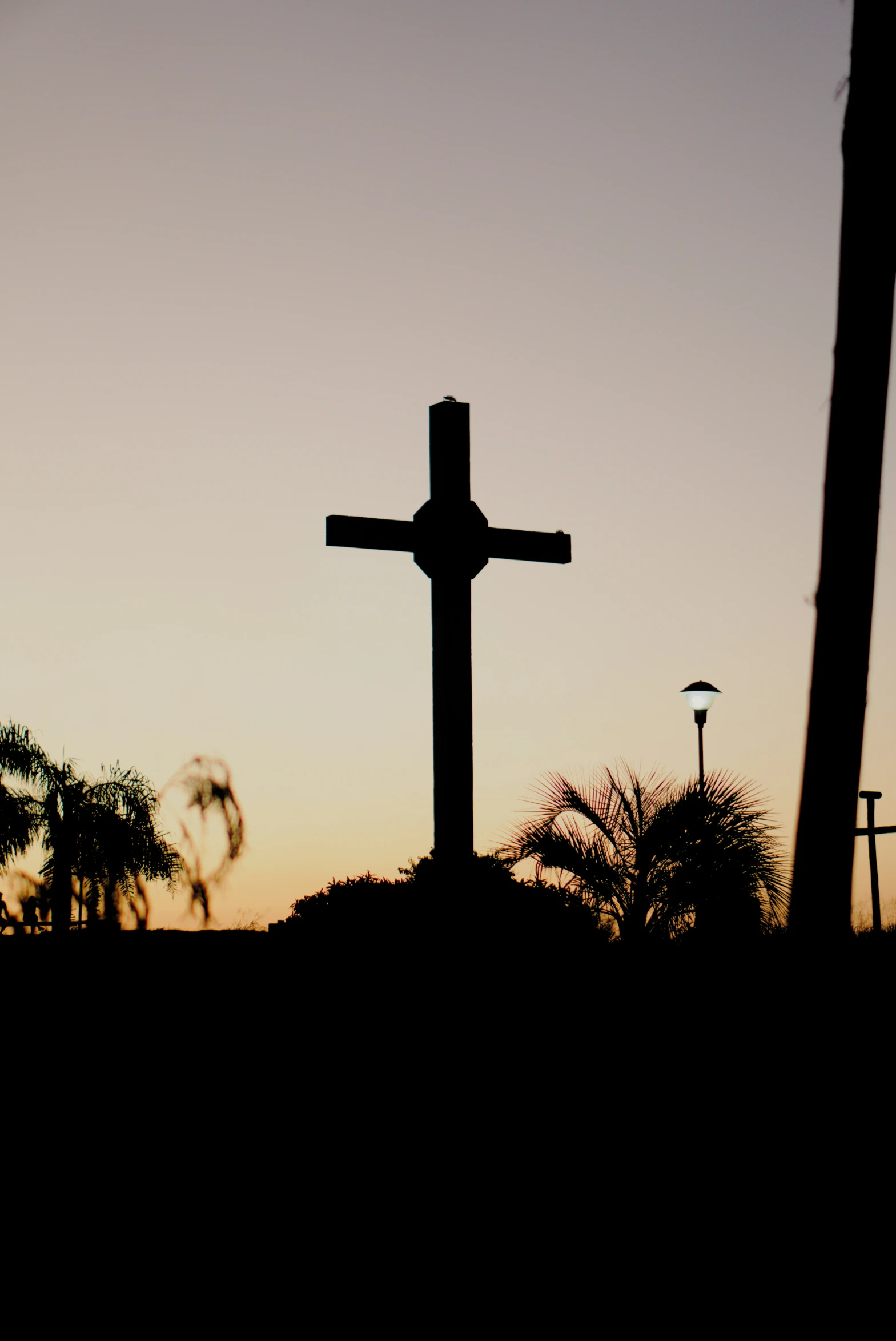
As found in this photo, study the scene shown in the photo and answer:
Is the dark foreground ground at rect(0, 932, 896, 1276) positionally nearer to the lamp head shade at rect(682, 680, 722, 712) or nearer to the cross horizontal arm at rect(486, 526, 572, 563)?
the cross horizontal arm at rect(486, 526, 572, 563)

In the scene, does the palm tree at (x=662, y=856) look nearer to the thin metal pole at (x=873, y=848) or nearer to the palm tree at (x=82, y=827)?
the thin metal pole at (x=873, y=848)

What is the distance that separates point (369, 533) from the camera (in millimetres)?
8188

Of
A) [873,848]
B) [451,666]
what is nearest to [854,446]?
[451,666]

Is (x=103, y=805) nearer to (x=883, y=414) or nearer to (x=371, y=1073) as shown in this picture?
(x=371, y=1073)

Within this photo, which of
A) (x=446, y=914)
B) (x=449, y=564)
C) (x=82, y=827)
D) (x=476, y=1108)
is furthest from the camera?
(x=82, y=827)

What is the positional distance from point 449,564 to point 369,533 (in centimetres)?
61

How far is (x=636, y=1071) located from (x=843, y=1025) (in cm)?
110

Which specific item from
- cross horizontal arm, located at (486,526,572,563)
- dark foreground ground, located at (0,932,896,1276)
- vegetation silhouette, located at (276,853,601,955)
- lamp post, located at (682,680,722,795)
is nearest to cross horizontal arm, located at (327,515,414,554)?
cross horizontal arm, located at (486,526,572,563)

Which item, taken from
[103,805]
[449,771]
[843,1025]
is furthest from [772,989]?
[103,805]

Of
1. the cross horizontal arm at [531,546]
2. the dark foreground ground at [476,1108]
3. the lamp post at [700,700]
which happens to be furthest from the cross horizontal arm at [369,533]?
the lamp post at [700,700]

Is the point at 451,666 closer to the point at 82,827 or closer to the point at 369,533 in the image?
the point at 369,533

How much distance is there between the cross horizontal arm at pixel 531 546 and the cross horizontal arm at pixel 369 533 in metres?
0.66

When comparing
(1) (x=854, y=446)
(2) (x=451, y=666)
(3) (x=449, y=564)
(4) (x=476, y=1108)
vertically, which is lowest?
(4) (x=476, y=1108)

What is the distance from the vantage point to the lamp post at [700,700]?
1742 cm
